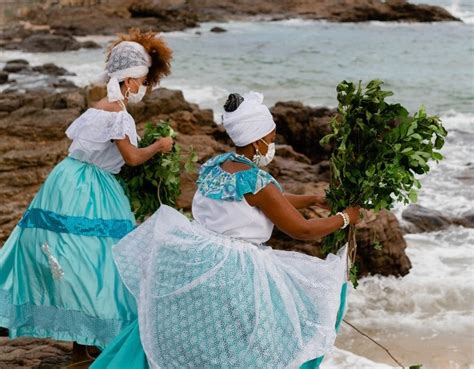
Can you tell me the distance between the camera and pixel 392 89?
25422 millimetres

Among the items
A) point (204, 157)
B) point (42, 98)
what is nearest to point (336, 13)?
point (42, 98)

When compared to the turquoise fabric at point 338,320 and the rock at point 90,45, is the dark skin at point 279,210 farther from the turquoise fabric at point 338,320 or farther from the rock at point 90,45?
the rock at point 90,45

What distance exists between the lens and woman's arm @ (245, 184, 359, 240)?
3482 millimetres

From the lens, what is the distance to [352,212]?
3785mm

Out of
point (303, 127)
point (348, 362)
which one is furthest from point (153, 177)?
point (303, 127)

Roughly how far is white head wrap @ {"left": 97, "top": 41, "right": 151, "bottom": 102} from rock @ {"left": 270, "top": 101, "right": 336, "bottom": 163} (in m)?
8.41

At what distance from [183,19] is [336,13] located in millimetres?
10829

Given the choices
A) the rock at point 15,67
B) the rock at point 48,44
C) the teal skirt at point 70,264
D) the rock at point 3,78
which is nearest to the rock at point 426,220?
the teal skirt at point 70,264

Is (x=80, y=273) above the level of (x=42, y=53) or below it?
above

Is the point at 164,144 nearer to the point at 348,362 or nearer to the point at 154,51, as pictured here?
the point at 154,51

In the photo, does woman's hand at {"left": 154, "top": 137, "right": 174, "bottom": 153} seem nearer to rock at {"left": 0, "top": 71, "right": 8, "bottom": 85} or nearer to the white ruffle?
the white ruffle

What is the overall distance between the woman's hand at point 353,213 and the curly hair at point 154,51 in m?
1.58

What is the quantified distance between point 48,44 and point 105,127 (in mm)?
30755

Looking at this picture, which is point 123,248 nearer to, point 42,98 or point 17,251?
point 17,251
